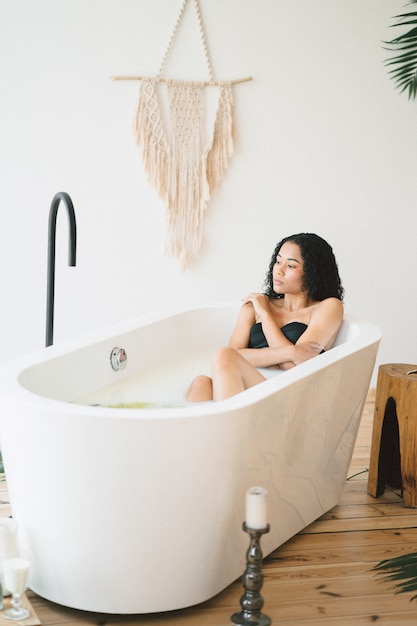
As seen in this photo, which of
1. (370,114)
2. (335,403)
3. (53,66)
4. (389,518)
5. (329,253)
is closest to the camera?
(335,403)

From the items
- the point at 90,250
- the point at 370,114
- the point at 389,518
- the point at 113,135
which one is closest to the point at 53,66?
the point at 113,135

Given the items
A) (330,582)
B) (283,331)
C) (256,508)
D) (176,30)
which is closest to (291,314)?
(283,331)

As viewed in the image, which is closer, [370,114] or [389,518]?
[389,518]

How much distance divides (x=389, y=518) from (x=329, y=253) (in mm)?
1016

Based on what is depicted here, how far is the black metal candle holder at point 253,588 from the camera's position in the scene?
7.34 feet

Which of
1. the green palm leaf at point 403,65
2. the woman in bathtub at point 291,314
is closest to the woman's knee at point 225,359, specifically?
the woman in bathtub at point 291,314

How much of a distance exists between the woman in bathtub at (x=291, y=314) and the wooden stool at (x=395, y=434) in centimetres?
28

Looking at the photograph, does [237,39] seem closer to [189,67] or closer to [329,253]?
[189,67]

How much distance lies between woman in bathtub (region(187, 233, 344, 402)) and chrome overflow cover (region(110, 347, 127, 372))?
28 cm

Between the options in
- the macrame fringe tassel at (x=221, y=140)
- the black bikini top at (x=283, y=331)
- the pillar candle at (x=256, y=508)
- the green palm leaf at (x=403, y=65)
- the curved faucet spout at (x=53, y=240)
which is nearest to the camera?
the pillar candle at (x=256, y=508)

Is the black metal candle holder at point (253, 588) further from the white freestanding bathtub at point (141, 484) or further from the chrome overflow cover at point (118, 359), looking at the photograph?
the chrome overflow cover at point (118, 359)

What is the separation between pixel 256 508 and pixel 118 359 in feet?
3.84

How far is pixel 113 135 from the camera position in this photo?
171 inches

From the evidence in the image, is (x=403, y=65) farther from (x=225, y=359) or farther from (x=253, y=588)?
(x=253, y=588)
